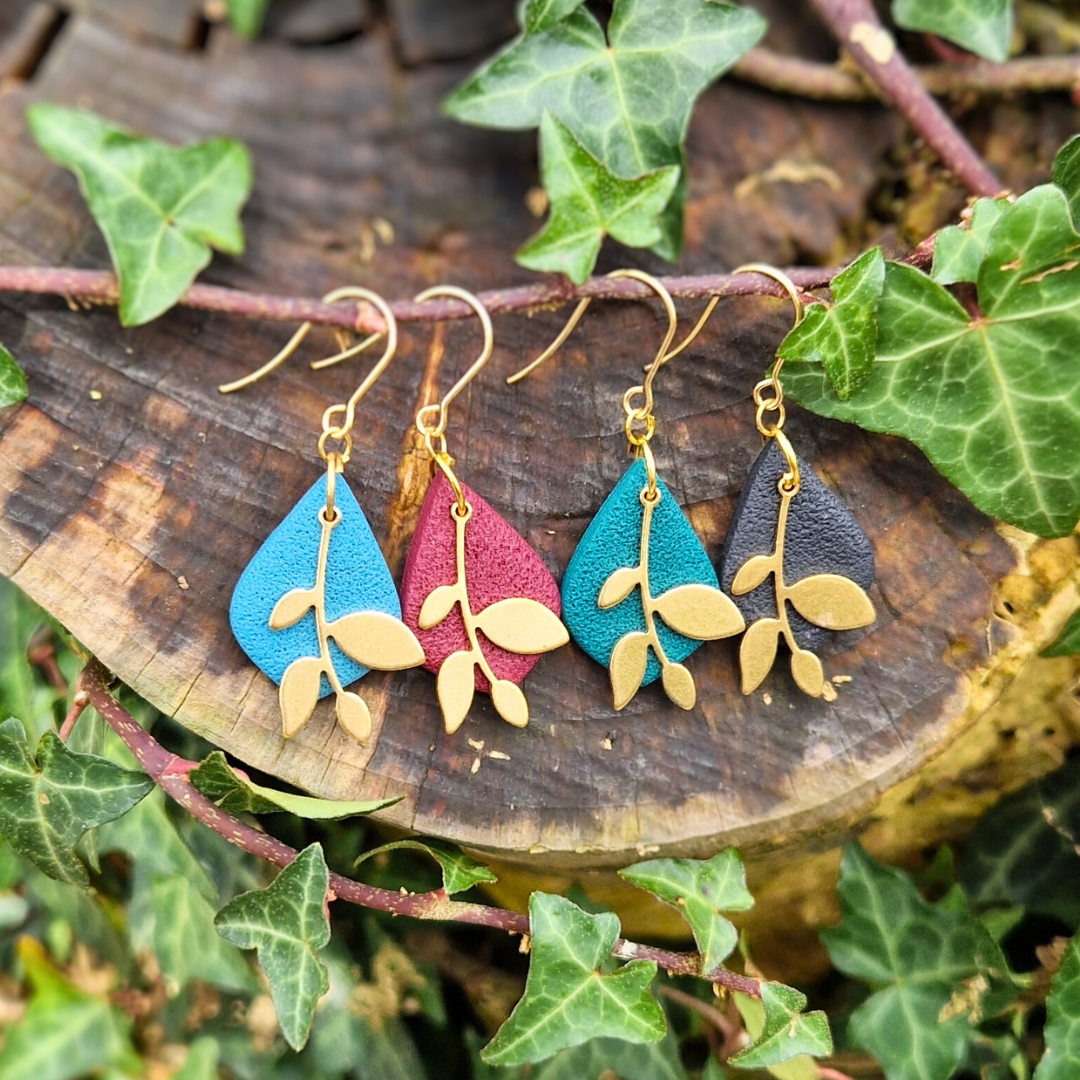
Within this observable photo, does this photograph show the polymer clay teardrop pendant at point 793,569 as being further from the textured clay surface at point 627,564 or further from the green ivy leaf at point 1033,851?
the green ivy leaf at point 1033,851

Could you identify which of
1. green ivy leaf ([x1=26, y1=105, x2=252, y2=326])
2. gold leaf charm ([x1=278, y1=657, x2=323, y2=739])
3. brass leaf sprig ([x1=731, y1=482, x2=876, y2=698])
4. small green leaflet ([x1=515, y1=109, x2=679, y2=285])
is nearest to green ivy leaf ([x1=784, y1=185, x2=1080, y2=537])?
brass leaf sprig ([x1=731, y1=482, x2=876, y2=698])

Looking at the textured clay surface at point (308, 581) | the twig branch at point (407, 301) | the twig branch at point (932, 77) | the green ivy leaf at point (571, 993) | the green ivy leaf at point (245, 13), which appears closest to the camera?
the green ivy leaf at point (571, 993)

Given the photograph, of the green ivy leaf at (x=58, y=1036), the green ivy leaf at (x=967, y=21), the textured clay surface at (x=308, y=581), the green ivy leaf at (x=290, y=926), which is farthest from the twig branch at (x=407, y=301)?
the green ivy leaf at (x=58, y=1036)

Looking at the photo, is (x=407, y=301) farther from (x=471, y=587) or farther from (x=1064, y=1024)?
(x=1064, y=1024)

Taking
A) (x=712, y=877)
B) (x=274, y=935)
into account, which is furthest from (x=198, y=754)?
(x=712, y=877)

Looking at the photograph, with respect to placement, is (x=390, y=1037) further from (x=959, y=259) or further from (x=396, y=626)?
(x=959, y=259)


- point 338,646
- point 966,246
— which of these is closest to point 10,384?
point 338,646

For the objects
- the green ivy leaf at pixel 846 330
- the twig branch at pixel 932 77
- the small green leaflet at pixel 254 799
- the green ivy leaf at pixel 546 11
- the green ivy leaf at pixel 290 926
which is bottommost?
the green ivy leaf at pixel 290 926
